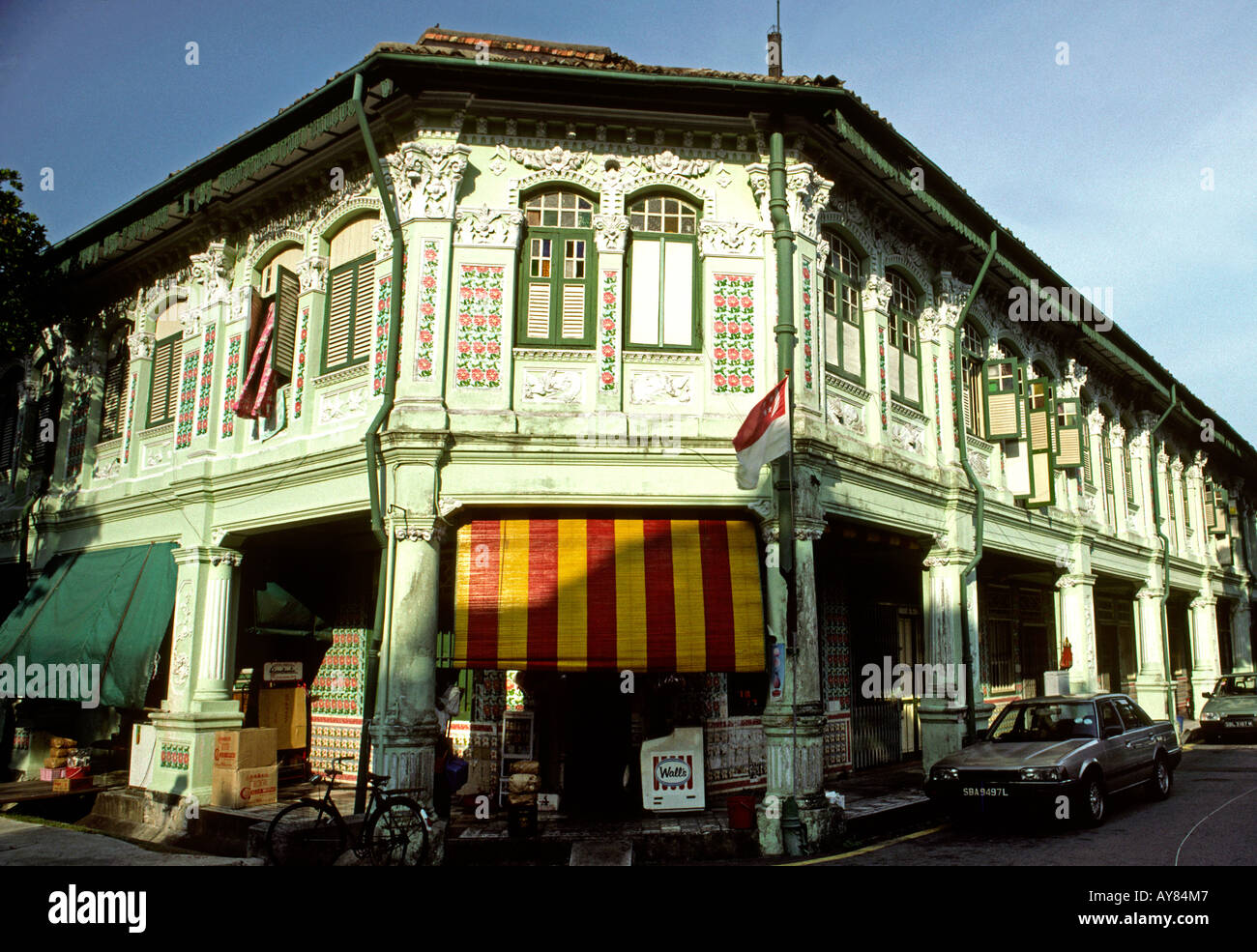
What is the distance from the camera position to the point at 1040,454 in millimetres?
17156

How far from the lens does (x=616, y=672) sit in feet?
40.5

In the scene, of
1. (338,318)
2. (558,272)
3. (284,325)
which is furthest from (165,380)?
(558,272)

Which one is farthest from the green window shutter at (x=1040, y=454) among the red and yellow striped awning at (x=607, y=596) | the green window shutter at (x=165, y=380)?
the green window shutter at (x=165, y=380)

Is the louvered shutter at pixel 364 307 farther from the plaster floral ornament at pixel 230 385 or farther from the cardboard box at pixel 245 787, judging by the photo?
the cardboard box at pixel 245 787

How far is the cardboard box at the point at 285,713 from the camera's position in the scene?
48.8 ft

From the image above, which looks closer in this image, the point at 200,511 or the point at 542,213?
the point at 542,213

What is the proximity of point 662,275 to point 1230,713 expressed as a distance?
18.9 meters

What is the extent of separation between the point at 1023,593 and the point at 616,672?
13699 millimetres

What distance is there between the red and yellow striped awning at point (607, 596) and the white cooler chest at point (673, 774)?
174 cm

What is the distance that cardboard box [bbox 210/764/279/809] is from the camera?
12.2 metres

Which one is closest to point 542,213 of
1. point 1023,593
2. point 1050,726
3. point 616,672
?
point 616,672

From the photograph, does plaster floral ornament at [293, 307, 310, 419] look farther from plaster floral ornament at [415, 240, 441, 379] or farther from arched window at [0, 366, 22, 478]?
arched window at [0, 366, 22, 478]
